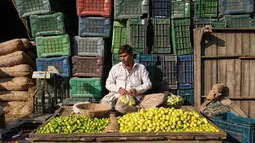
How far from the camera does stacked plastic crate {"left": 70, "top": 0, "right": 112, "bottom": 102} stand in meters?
5.62

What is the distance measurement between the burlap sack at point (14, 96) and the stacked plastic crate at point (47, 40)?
52cm

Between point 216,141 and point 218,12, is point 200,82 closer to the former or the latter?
point 218,12

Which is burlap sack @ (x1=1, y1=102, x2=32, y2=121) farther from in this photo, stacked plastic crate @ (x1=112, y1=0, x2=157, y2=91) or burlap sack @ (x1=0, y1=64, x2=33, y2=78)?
stacked plastic crate @ (x1=112, y1=0, x2=157, y2=91)

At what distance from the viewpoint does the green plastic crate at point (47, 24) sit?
5691mm

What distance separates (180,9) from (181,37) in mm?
583

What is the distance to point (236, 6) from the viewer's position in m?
5.41

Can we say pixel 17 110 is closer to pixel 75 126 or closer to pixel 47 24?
pixel 47 24

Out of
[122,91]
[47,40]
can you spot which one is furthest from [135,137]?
[47,40]

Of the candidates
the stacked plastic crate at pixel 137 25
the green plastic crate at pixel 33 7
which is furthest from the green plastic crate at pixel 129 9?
the green plastic crate at pixel 33 7

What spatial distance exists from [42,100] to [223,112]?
12.1 feet

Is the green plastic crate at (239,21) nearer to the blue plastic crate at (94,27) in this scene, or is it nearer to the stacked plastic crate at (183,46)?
the stacked plastic crate at (183,46)

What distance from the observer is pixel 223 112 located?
16.2ft

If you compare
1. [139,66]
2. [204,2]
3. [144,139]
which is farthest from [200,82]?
[144,139]

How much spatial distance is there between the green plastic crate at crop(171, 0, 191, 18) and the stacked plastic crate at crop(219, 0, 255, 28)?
0.70m
